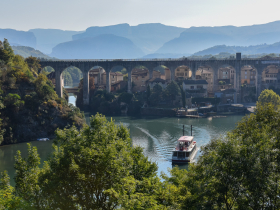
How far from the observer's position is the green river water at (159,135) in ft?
132

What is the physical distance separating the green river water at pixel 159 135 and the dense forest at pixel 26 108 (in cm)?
294

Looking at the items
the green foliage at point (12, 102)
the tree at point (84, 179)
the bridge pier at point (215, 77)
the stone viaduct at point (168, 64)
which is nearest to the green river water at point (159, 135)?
the green foliage at point (12, 102)

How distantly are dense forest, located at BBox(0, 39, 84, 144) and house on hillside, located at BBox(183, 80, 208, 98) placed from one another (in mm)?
31706

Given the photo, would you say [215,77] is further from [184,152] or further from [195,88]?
[184,152]

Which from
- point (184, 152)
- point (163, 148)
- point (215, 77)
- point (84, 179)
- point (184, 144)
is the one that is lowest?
point (163, 148)

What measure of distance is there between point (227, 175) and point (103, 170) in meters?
6.34

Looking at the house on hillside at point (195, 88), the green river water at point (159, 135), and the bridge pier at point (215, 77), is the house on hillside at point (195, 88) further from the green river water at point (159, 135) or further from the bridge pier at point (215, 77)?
the green river water at point (159, 135)

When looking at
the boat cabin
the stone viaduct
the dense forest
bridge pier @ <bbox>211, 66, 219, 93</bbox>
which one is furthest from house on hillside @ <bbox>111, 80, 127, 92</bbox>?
the boat cabin

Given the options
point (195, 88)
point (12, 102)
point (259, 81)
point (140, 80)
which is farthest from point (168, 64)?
point (12, 102)

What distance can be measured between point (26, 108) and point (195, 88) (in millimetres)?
41914

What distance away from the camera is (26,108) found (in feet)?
173

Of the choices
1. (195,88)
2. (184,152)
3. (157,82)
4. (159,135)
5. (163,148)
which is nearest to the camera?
(184,152)

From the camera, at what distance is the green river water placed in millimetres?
40344

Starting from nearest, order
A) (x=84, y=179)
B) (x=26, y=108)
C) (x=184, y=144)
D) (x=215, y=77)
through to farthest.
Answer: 1. (x=84, y=179)
2. (x=184, y=144)
3. (x=26, y=108)
4. (x=215, y=77)
